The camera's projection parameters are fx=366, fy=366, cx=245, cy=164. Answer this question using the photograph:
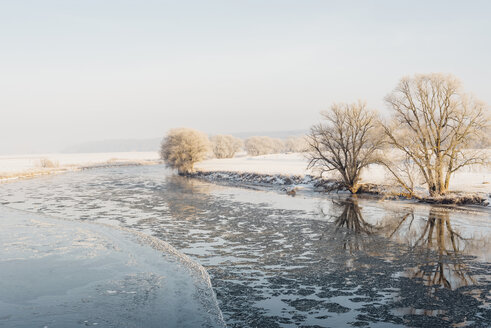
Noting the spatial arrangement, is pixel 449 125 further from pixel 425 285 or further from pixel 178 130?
pixel 178 130

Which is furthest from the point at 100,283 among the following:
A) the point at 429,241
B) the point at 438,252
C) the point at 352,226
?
the point at 429,241

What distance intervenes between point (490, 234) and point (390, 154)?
15039mm

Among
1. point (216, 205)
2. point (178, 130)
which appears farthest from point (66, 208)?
point (178, 130)

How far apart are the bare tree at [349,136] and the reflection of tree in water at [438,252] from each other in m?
11.7

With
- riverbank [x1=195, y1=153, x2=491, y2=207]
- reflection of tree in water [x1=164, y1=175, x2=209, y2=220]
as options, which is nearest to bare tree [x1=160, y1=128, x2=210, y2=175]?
riverbank [x1=195, y1=153, x2=491, y2=207]

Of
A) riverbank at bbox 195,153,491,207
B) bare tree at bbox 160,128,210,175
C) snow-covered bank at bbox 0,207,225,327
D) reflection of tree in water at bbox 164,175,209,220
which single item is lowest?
snow-covered bank at bbox 0,207,225,327

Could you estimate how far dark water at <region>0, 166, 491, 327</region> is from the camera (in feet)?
32.0

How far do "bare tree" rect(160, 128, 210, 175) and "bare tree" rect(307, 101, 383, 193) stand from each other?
32.5 meters

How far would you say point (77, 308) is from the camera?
992cm

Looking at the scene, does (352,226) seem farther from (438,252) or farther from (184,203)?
(184,203)

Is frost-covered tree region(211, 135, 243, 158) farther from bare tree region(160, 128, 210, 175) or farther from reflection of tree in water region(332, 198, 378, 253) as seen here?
reflection of tree in water region(332, 198, 378, 253)

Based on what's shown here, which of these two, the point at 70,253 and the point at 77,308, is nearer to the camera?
the point at 77,308

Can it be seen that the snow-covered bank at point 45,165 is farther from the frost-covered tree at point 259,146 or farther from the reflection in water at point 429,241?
the reflection in water at point 429,241

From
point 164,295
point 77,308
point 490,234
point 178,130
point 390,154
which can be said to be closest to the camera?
point 77,308
